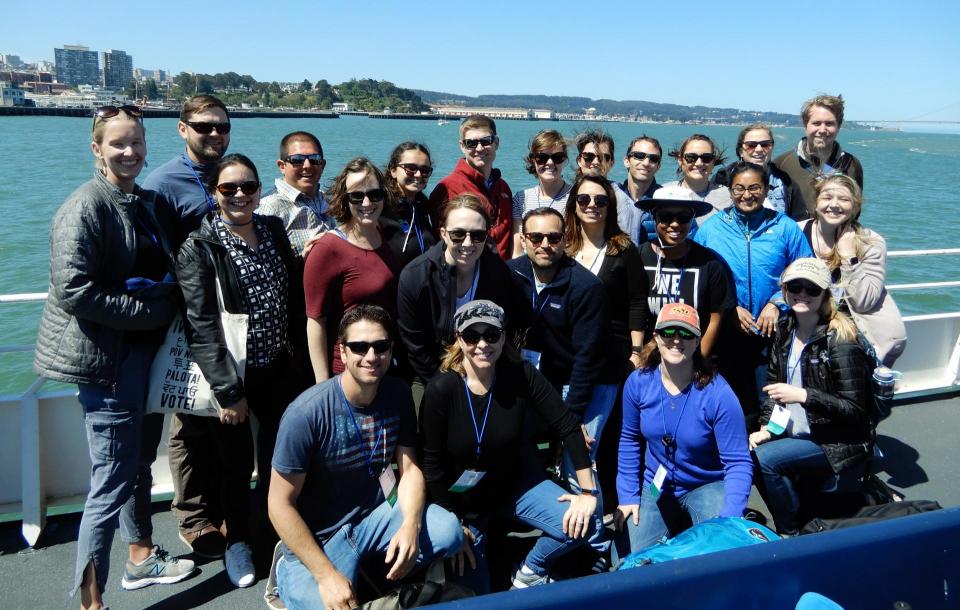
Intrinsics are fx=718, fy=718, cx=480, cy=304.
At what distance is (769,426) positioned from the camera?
11.0ft

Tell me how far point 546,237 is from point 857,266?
5.56 ft

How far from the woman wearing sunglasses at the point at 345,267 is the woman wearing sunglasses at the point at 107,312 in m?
0.59

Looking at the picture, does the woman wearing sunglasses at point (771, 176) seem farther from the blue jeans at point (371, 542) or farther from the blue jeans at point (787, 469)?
the blue jeans at point (371, 542)

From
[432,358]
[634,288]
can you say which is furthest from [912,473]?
[432,358]

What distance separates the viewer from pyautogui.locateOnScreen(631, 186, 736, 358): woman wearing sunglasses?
11.7 feet

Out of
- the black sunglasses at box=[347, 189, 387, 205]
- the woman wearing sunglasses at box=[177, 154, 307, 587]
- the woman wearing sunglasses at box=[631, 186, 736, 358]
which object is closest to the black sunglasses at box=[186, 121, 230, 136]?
the woman wearing sunglasses at box=[177, 154, 307, 587]

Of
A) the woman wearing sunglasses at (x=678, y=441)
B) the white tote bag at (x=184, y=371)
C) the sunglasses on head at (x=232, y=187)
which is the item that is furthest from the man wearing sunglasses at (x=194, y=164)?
the woman wearing sunglasses at (x=678, y=441)

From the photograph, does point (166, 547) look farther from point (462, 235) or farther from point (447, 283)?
point (462, 235)

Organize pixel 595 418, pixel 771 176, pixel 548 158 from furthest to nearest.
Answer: pixel 771 176 < pixel 548 158 < pixel 595 418

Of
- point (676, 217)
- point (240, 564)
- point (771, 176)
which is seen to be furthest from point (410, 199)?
point (771, 176)

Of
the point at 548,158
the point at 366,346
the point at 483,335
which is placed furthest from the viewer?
the point at 548,158

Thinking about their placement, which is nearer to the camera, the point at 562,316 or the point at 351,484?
the point at 351,484

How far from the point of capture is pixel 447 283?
10.6 ft

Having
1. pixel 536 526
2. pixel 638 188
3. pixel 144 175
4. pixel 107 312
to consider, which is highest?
pixel 638 188
